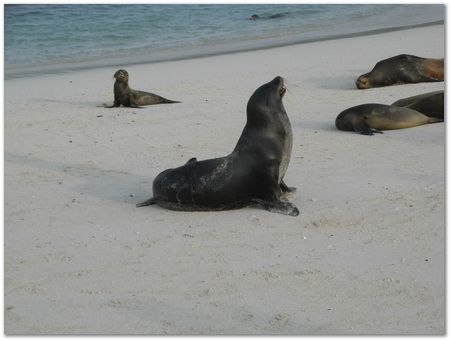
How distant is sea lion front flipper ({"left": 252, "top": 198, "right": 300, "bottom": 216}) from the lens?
5.82 meters

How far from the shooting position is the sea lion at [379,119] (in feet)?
28.1

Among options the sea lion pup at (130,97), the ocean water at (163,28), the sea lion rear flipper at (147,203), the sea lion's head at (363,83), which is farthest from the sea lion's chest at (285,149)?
the ocean water at (163,28)

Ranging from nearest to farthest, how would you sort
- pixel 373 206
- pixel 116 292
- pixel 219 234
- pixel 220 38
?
pixel 116 292 < pixel 219 234 < pixel 373 206 < pixel 220 38

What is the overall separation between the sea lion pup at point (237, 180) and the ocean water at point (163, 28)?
8.66 m

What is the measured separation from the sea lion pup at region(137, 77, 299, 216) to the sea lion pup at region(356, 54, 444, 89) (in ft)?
17.3

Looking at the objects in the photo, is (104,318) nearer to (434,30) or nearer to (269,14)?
(434,30)

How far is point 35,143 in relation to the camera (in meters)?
8.59

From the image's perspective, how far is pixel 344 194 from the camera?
20.4 feet

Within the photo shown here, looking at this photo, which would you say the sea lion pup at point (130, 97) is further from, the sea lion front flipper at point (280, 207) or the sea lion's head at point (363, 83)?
the sea lion front flipper at point (280, 207)

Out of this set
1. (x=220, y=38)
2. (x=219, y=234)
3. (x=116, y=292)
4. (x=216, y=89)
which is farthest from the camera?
(x=220, y=38)

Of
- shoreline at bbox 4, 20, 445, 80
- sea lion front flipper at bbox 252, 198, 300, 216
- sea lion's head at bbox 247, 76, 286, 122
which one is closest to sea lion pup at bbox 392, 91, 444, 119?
sea lion's head at bbox 247, 76, 286, 122

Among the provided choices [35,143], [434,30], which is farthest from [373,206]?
[434,30]

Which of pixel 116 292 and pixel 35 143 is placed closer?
pixel 116 292

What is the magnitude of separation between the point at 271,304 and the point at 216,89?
23.3 ft
